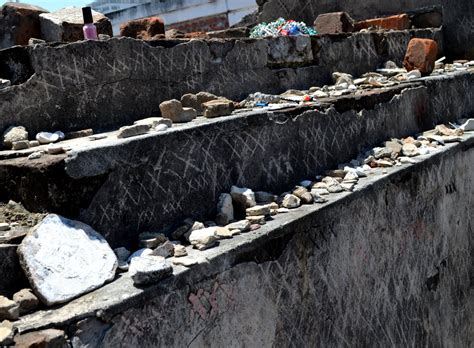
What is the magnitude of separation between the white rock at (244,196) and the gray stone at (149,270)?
82 cm

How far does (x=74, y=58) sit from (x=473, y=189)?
327 centimetres

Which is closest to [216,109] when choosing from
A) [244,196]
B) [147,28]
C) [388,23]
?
[244,196]

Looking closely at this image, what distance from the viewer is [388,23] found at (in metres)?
6.96

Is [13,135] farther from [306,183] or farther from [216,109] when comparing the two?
[306,183]

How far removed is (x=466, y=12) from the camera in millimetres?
6984

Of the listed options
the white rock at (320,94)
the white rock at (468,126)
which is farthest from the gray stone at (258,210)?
the white rock at (468,126)

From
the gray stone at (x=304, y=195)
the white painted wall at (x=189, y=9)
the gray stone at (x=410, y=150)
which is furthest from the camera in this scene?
the white painted wall at (x=189, y=9)

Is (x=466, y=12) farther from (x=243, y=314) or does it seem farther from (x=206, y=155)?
(x=243, y=314)

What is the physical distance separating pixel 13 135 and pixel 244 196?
3.66 feet

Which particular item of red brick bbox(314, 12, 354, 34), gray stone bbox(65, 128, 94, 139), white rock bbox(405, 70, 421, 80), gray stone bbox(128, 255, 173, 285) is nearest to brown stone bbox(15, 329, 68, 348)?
gray stone bbox(128, 255, 173, 285)

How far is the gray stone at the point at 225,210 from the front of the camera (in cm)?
272

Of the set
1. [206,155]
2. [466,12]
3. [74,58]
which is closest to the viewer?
[206,155]

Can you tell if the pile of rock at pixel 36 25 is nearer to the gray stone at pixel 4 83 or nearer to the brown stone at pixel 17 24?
the brown stone at pixel 17 24

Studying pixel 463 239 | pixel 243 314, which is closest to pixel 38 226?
pixel 243 314
